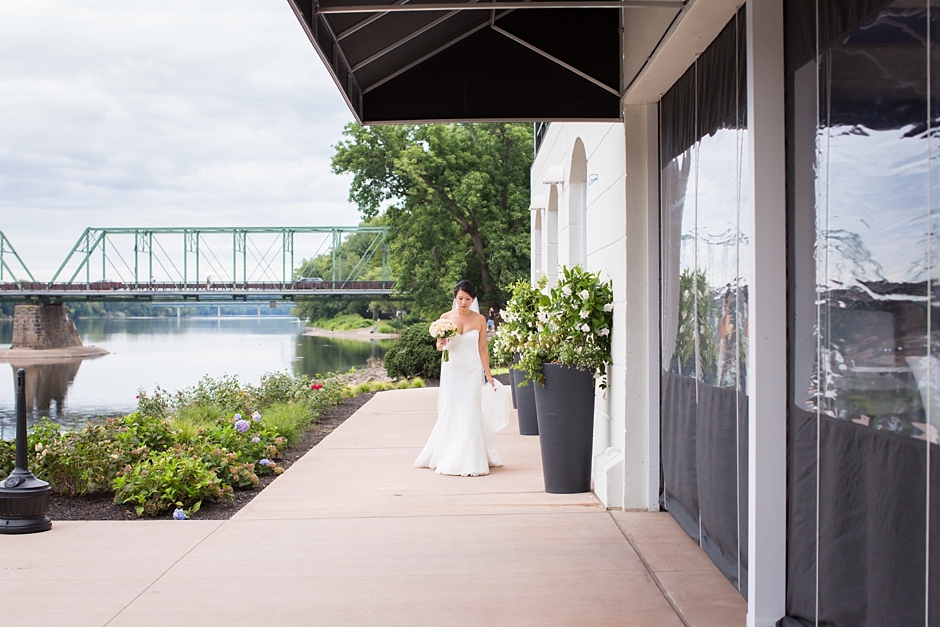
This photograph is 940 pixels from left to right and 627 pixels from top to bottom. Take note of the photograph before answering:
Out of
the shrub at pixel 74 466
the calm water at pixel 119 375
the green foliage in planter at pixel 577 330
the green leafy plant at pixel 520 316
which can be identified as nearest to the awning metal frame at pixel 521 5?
the green foliage in planter at pixel 577 330

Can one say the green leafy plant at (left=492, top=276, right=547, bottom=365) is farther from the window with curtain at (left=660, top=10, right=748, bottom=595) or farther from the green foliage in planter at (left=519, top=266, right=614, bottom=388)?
the window with curtain at (left=660, top=10, right=748, bottom=595)

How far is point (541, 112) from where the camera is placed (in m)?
5.76

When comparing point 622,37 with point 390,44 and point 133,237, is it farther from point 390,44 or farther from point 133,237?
point 133,237

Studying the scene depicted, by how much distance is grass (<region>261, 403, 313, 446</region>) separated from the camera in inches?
349

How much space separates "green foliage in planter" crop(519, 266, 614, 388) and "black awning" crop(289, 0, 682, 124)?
130 cm

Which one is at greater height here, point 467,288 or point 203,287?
point 203,287

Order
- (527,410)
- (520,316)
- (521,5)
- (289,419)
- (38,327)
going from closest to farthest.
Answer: (521,5)
(520,316)
(289,419)
(527,410)
(38,327)

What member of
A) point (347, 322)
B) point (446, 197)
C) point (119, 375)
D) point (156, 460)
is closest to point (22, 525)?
point (156, 460)

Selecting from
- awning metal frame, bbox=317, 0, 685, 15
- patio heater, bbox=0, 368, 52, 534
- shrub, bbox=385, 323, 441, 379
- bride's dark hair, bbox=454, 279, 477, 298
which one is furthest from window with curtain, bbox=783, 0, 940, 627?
shrub, bbox=385, 323, 441, 379

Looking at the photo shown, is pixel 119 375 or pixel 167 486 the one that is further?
pixel 119 375

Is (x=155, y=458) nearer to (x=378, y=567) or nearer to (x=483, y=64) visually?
(x=378, y=567)

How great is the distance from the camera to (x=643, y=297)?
542 cm

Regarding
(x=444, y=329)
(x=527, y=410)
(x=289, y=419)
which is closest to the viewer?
(x=444, y=329)

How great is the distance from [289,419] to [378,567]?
17.5 feet
